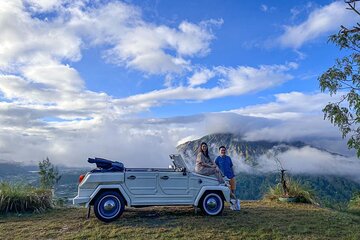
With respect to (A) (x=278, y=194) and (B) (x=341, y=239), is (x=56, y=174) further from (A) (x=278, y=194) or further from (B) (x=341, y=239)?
(B) (x=341, y=239)

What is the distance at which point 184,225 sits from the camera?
27.3 feet

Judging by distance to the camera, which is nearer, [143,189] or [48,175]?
[143,189]

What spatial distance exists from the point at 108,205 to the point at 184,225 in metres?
1.83

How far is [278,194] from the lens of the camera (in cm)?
1355

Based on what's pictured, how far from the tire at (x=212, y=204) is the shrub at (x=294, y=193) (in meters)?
4.49

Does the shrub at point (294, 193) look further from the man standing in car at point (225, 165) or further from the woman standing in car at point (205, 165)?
the woman standing in car at point (205, 165)

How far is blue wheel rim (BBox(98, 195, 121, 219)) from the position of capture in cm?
876

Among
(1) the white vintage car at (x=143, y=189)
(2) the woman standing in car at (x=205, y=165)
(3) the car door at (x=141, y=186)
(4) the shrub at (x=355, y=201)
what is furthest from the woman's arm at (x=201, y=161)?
(4) the shrub at (x=355, y=201)

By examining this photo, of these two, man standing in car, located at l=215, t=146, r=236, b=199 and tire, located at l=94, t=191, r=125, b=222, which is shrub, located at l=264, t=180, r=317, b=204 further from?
tire, located at l=94, t=191, r=125, b=222

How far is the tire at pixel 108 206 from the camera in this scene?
28.7 ft

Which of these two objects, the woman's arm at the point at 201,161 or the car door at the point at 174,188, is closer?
the car door at the point at 174,188

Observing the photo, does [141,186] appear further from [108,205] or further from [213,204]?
[213,204]

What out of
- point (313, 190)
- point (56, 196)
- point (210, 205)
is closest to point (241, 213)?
point (210, 205)

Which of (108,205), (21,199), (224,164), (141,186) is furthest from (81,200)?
(224,164)
